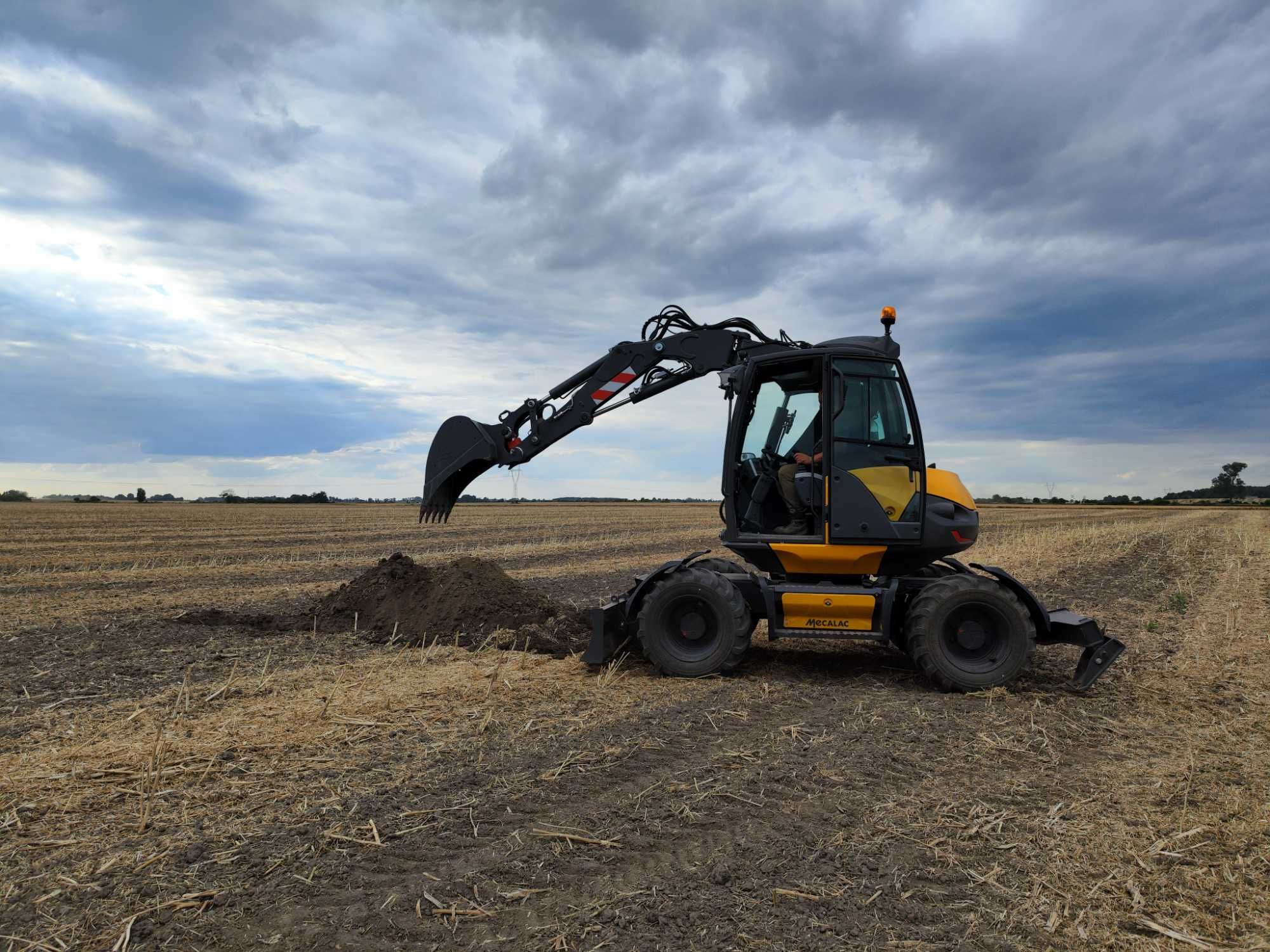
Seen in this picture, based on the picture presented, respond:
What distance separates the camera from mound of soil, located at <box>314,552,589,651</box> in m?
9.34

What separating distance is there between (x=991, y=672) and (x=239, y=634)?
8.33 m

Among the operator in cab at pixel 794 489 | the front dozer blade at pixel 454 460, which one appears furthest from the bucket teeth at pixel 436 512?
the operator in cab at pixel 794 489

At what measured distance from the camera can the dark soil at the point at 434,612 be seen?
9.33m

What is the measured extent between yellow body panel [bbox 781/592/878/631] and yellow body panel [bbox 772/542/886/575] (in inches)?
12.2

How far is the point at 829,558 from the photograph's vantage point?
7.60m

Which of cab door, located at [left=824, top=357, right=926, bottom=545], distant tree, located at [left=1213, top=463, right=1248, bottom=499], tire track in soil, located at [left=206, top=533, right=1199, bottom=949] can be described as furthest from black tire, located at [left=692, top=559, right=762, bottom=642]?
distant tree, located at [left=1213, top=463, right=1248, bottom=499]

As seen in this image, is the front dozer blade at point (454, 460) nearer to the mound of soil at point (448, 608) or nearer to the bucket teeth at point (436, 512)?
the bucket teeth at point (436, 512)

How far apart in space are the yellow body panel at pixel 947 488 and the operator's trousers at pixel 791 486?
116 cm

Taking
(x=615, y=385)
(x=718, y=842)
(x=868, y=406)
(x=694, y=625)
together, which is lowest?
(x=718, y=842)

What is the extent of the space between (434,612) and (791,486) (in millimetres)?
4651

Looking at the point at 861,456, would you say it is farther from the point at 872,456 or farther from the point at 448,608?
the point at 448,608

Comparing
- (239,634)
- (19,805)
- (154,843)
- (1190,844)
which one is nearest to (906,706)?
(1190,844)

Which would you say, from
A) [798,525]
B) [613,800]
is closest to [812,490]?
[798,525]

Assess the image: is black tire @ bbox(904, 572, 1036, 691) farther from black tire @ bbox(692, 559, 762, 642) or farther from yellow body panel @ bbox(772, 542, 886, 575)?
black tire @ bbox(692, 559, 762, 642)
